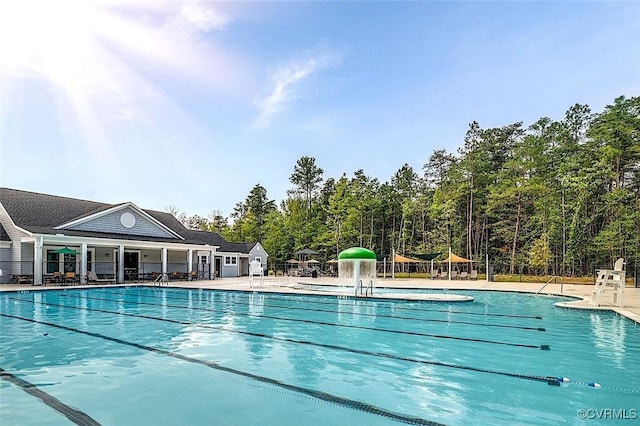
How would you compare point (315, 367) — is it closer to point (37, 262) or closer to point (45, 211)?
point (37, 262)

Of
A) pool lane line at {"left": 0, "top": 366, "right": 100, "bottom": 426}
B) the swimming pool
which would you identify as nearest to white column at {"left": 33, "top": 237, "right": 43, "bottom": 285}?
the swimming pool

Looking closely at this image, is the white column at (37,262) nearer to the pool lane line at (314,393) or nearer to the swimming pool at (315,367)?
the swimming pool at (315,367)

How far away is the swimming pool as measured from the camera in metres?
4.42

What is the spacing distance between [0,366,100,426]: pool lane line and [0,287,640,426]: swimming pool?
0.8 inches

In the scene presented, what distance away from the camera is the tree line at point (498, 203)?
26.8m

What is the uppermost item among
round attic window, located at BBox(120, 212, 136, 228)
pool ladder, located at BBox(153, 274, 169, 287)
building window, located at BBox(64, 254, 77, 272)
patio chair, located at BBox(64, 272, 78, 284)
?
round attic window, located at BBox(120, 212, 136, 228)

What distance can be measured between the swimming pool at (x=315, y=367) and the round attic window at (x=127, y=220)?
12.2 m

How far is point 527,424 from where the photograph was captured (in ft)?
13.4

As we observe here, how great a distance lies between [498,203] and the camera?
32.3 meters

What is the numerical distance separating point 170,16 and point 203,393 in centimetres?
1052

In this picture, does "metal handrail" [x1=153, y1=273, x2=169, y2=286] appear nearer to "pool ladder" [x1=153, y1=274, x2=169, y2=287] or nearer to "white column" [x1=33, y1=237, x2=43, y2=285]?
"pool ladder" [x1=153, y1=274, x2=169, y2=287]

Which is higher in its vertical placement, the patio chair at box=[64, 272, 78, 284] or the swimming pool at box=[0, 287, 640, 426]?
the swimming pool at box=[0, 287, 640, 426]

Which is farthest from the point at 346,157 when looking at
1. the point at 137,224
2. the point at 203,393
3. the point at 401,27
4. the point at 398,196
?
the point at 203,393

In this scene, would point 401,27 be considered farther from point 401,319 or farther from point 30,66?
point 30,66
